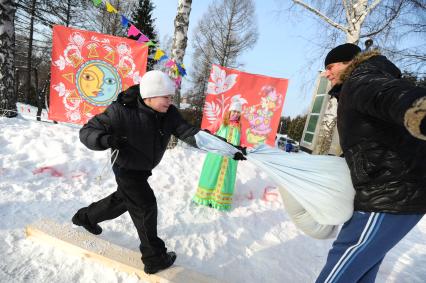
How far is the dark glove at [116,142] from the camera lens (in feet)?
7.37

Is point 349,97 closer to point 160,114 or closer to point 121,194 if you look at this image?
point 160,114

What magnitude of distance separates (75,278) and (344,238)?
210 centimetres

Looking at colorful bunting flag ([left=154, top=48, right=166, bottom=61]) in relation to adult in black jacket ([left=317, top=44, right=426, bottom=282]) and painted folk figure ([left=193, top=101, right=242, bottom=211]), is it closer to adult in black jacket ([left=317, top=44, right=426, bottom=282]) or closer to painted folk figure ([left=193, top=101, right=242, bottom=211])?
painted folk figure ([left=193, top=101, right=242, bottom=211])

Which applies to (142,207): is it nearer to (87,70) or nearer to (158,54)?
(158,54)

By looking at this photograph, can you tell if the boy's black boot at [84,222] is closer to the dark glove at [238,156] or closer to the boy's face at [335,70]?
the dark glove at [238,156]

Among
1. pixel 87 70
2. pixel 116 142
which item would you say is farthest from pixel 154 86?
pixel 87 70

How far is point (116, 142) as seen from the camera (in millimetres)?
2256

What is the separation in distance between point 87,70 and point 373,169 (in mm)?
6616

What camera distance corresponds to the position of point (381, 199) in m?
1.58

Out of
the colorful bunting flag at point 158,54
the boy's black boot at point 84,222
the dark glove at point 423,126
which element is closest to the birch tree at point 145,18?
the colorful bunting flag at point 158,54

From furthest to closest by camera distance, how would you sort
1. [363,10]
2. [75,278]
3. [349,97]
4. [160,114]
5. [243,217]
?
[363,10], [243,217], [160,114], [75,278], [349,97]

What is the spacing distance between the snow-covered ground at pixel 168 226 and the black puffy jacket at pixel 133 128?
0.69 meters

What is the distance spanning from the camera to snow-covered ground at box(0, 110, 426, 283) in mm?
2664

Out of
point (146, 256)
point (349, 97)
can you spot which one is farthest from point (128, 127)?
point (349, 97)
